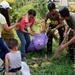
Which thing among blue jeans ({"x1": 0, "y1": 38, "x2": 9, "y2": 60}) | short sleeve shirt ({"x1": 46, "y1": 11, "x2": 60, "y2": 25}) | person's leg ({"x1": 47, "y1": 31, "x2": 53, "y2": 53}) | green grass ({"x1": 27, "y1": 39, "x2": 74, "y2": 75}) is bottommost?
green grass ({"x1": 27, "y1": 39, "x2": 74, "y2": 75})

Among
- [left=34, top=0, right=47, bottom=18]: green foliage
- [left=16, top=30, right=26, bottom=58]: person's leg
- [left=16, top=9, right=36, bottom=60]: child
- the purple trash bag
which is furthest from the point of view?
[left=34, top=0, right=47, bottom=18]: green foliage

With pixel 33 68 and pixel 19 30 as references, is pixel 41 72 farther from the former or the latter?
pixel 19 30

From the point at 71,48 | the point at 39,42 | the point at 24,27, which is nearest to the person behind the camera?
the point at 71,48

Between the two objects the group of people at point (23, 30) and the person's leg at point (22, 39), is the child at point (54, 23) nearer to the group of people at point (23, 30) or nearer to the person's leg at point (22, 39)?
the group of people at point (23, 30)

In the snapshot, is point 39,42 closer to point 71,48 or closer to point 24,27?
point 24,27

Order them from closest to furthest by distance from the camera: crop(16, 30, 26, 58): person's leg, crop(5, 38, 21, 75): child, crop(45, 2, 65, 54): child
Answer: crop(5, 38, 21, 75): child
crop(16, 30, 26, 58): person's leg
crop(45, 2, 65, 54): child

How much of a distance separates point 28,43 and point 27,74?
1.87m

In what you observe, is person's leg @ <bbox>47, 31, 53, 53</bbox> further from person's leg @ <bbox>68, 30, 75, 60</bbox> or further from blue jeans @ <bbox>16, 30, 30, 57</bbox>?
person's leg @ <bbox>68, 30, 75, 60</bbox>

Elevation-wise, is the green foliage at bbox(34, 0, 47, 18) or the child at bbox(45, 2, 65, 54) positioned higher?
the child at bbox(45, 2, 65, 54)

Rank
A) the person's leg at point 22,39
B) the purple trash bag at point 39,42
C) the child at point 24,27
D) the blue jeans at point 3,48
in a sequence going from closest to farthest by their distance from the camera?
Answer: the blue jeans at point 3,48 < the child at point 24,27 < the person's leg at point 22,39 < the purple trash bag at point 39,42

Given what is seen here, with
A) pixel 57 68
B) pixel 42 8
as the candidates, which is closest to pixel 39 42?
pixel 57 68

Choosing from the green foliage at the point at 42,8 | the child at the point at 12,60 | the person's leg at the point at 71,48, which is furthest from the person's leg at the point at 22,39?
the green foliage at the point at 42,8

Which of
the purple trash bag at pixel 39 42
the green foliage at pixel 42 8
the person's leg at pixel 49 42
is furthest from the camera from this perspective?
the green foliage at pixel 42 8

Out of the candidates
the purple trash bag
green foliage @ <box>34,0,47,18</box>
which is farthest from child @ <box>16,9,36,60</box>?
green foliage @ <box>34,0,47,18</box>
